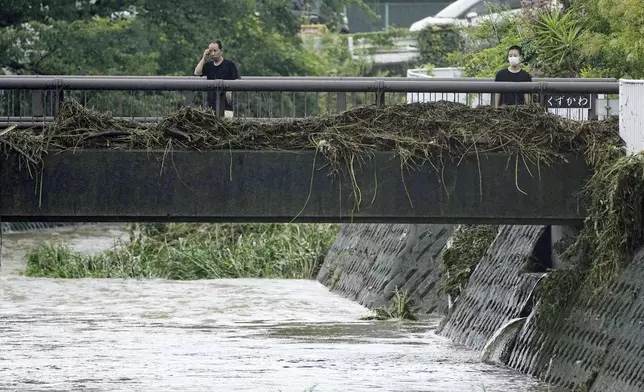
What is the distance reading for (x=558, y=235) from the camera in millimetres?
18969

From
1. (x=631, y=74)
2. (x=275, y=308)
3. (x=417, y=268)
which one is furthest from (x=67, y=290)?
(x=631, y=74)

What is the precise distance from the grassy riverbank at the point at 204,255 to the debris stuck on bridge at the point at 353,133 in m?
16.9

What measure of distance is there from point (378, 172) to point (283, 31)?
3838cm

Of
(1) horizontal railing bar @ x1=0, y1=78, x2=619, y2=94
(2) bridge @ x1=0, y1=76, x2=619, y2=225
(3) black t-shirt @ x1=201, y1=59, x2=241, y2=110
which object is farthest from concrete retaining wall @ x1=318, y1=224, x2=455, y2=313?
(2) bridge @ x1=0, y1=76, x2=619, y2=225

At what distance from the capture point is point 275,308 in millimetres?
27516

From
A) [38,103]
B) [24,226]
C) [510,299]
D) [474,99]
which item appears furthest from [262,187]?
[24,226]

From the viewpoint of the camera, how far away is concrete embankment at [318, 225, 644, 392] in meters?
15.6

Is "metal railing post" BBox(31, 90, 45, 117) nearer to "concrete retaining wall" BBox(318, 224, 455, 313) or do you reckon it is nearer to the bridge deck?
the bridge deck

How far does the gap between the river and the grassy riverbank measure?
3.14ft

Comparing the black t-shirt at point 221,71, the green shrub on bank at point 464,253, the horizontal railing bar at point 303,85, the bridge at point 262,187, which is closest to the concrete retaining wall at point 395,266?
the green shrub on bank at point 464,253

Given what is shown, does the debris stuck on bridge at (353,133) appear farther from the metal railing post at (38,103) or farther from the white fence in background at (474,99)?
the white fence in background at (474,99)

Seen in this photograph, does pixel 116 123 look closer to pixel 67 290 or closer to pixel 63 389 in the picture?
pixel 63 389

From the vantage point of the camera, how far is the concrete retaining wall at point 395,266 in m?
26.3

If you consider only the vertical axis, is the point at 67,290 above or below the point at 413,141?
below
